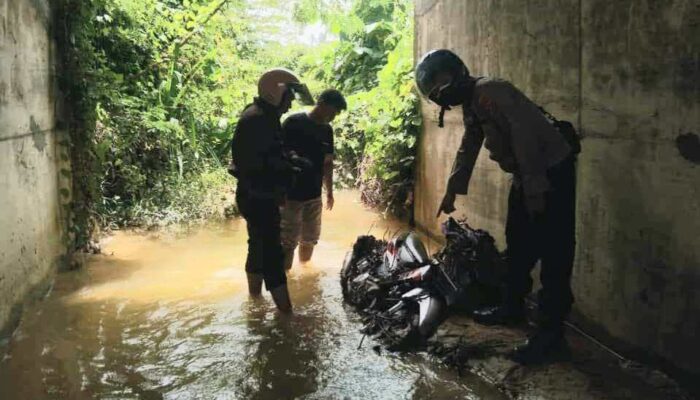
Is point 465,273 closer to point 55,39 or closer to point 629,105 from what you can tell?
point 629,105

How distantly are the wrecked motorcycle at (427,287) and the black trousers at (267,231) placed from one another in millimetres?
780

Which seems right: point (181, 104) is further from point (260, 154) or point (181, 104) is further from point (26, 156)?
point (260, 154)

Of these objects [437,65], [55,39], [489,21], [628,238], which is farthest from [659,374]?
[55,39]

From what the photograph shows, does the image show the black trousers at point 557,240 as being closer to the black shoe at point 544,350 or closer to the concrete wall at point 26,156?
the black shoe at point 544,350

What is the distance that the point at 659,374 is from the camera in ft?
11.9

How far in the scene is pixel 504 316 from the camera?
459cm

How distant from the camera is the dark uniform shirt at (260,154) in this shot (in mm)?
4895

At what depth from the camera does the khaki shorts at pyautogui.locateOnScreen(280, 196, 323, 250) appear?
21.0ft

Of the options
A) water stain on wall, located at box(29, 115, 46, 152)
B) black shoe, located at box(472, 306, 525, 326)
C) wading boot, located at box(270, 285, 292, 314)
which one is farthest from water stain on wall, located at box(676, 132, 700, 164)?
water stain on wall, located at box(29, 115, 46, 152)

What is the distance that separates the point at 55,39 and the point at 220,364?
→ 4.53m

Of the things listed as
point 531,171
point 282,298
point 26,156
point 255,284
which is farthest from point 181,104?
point 531,171

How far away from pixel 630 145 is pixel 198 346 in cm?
336

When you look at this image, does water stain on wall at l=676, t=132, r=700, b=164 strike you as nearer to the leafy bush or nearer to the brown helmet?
the brown helmet

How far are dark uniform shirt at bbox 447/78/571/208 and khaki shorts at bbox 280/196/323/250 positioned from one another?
2799 mm
